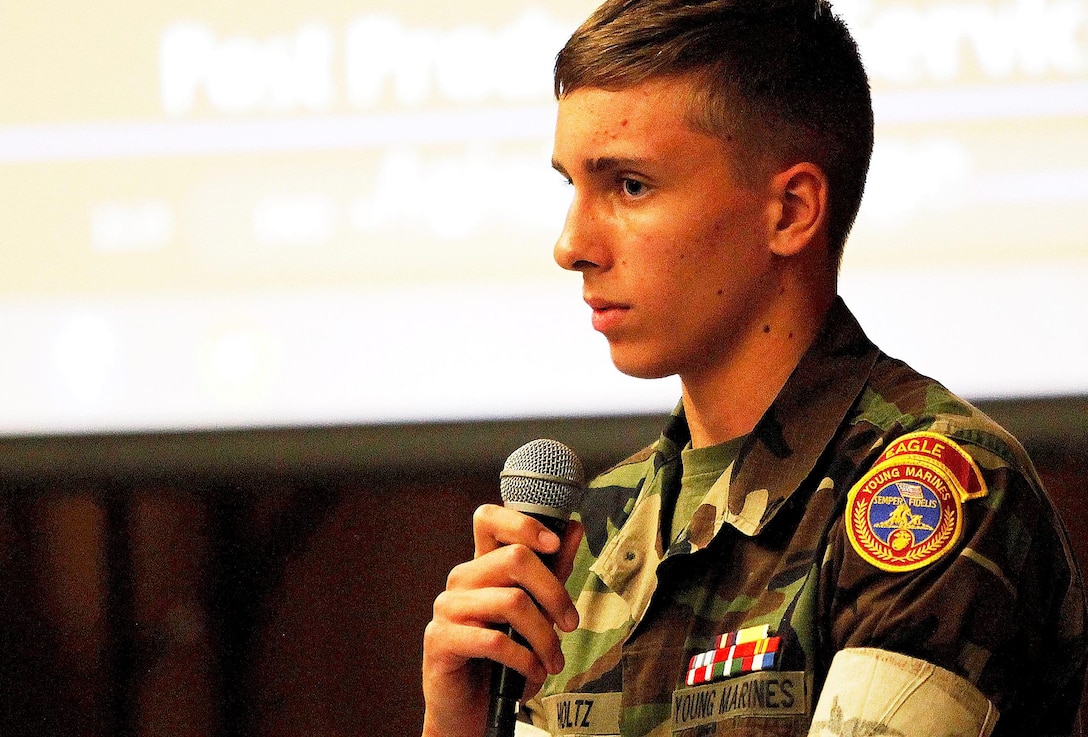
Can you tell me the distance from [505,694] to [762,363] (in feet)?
1.46

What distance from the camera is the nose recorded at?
1.35 metres

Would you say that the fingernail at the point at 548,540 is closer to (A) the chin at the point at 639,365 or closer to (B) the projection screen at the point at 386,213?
(A) the chin at the point at 639,365

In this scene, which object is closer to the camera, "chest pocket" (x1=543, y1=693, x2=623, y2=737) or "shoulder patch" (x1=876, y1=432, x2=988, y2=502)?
"shoulder patch" (x1=876, y1=432, x2=988, y2=502)

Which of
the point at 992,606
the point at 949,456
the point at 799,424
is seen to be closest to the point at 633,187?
the point at 799,424

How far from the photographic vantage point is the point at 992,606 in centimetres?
109

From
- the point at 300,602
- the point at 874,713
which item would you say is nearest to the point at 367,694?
the point at 300,602

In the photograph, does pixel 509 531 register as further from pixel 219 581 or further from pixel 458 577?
pixel 219 581

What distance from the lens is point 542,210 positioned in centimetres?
239

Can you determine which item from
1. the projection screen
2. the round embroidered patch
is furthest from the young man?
the projection screen

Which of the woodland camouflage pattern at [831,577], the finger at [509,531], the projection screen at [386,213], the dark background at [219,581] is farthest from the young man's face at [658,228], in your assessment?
the dark background at [219,581]

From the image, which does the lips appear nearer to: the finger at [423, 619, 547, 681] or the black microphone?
the black microphone

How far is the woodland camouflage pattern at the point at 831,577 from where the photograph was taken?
1093 millimetres

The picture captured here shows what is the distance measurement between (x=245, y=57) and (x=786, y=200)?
1404mm

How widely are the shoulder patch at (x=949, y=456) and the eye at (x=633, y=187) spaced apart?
37cm
